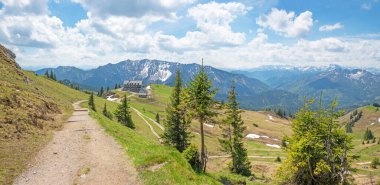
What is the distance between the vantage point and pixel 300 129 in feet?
110

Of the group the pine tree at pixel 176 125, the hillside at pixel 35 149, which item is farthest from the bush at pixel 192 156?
the pine tree at pixel 176 125

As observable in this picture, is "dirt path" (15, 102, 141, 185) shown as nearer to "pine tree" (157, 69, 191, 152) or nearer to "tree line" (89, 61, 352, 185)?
"tree line" (89, 61, 352, 185)

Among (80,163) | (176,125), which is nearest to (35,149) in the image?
(80,163)

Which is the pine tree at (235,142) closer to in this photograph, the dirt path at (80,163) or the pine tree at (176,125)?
the pine tree at (176,125)

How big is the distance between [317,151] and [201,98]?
13.7 meters

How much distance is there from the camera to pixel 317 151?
29.6 m

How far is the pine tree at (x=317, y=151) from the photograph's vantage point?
28953 millimetres

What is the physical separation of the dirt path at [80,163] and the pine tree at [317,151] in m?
16.7

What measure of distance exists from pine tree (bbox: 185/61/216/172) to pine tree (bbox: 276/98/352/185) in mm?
9989

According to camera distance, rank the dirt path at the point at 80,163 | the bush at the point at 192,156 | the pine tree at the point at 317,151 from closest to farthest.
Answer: the dirt path at the point at 80,163 → the bush at the point at 192,156 → the pine tree at the point at 317,151

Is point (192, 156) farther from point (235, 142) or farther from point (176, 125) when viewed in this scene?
point (235, 142)

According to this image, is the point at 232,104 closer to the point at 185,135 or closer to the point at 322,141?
the point at 185,135

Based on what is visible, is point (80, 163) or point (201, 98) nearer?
point (80, 163)

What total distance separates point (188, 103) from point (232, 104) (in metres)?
19.4
